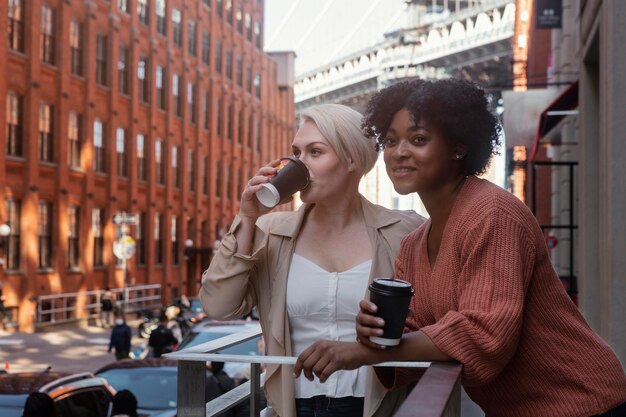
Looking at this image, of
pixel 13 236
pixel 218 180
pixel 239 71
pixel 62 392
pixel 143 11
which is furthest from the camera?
pixel 239 71

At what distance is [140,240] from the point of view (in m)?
48.8

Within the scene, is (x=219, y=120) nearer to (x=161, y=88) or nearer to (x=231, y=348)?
(x=161, y=88)

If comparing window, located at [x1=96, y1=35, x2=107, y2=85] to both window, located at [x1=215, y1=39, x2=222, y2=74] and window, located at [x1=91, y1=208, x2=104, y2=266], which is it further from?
window, located at [x1=215, y1=39, x2=222, y2=74]

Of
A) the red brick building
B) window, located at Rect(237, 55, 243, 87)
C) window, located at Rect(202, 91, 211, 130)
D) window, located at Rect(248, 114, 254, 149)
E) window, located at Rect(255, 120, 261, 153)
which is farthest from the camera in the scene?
window, located at Rect(255, 120, 261, 153)

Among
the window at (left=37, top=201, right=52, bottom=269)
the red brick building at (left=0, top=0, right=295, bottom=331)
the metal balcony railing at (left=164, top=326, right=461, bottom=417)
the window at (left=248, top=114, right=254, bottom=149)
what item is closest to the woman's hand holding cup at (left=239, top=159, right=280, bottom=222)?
the metal balcony railing at (left=164, top=326, right=461, bottom=417)

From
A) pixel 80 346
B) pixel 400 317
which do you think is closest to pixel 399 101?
pixel 400 317

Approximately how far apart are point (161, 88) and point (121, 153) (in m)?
6.98

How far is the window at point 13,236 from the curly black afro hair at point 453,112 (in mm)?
33186

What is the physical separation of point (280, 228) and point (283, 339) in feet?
1.64

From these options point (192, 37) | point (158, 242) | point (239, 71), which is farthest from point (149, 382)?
point (239, 71)

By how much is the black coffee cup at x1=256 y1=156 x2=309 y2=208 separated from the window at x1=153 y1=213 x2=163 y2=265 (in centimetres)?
4767

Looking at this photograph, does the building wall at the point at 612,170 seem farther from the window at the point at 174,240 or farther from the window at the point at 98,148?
the window at the point at 174,240

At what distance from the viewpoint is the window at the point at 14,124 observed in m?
35.3

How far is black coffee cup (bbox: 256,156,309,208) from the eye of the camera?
3.79 meters
